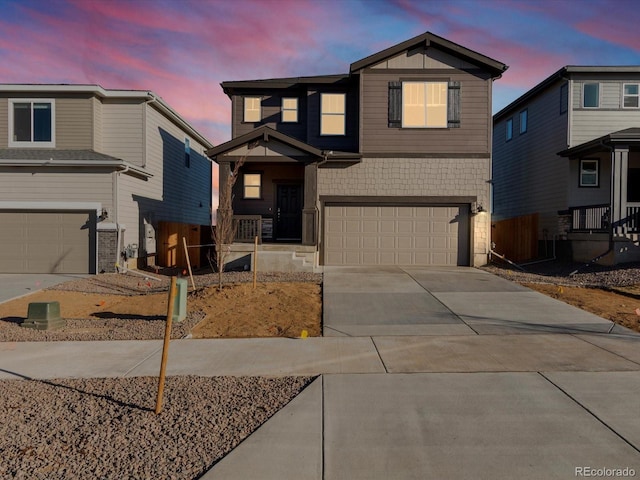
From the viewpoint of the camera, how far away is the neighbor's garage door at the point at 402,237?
1661cm

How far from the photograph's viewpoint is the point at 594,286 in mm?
12328

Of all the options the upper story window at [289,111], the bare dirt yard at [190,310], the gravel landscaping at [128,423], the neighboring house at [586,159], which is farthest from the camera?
the upper story window at [289,111]

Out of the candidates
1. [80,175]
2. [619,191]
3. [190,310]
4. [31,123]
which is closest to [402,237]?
[619,191]

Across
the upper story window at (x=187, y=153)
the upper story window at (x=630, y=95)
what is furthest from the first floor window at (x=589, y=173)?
the upper story window at (x=187, y=153)

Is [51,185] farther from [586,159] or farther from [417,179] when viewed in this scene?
[586,159]

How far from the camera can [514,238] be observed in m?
20.0

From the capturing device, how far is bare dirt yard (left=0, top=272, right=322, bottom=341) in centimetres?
784

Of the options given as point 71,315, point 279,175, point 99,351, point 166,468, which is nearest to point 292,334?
point 99,351

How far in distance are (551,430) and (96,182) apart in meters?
15.3

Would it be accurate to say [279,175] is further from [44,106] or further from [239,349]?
[239,349]

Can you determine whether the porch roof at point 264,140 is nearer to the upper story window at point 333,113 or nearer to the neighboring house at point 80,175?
the upper story window at point 333,113

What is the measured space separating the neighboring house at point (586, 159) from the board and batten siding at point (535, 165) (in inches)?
1.7

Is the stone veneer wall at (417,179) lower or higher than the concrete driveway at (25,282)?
higher

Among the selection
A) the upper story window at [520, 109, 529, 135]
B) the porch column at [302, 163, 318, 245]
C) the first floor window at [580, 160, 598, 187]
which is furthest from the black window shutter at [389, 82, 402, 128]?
the upper story window at [520, 109, 529, 135]
